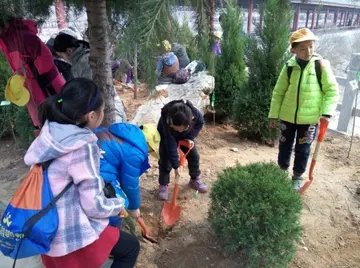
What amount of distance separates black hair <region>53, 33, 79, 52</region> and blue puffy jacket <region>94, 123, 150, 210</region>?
1.15 meters

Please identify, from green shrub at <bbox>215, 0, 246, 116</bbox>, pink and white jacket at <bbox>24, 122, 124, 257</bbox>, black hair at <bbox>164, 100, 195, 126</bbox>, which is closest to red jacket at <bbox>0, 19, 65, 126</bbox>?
black hair at <bbox>164, 100, 195, 126</bbox>

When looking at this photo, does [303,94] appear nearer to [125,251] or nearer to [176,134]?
[176,134]

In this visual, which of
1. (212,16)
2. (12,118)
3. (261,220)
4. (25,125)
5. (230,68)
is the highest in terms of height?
(212,16)

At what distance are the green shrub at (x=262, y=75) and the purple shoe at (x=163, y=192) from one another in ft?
6.35

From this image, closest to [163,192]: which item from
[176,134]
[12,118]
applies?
[176,134]

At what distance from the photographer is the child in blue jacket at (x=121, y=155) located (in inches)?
71.5

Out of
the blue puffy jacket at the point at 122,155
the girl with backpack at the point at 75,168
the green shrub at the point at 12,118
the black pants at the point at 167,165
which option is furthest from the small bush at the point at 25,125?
Answer: the girl with backpack at the point at 75,168

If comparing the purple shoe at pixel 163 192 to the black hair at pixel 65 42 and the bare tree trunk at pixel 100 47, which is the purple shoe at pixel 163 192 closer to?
the bare tree trunk at pixel 100 47

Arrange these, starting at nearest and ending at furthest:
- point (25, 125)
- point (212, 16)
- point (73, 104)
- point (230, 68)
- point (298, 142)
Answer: point (212, 16), point (73, 104), point (298, 142), point (25, 125), point (230, 68)

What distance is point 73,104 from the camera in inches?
57.3

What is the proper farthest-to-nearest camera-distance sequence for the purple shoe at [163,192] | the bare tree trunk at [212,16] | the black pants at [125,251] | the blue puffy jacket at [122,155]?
the purple shoe at [163,192] < the blue puffy jacket at [122,155] < the black pants at [125,251] < the bare tree trunk at [212,16]

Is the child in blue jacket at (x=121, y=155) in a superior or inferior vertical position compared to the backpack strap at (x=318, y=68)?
inferior

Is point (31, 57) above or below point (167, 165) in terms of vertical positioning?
above

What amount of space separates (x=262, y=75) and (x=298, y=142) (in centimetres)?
170
